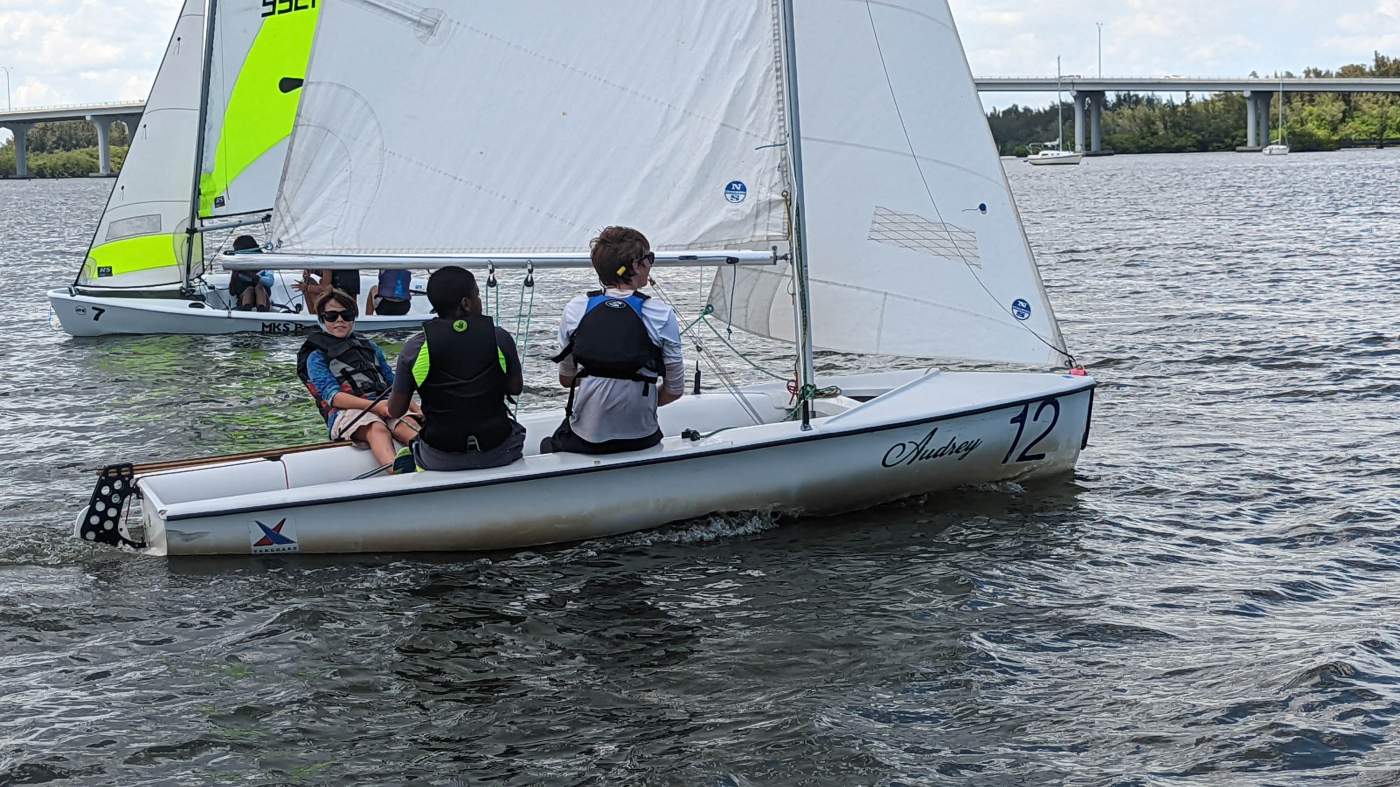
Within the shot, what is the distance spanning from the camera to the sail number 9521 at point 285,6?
15484mm

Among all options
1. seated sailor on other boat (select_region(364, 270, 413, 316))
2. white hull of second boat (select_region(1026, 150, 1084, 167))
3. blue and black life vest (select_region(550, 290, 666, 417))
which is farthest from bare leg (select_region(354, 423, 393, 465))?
white hull of second boat (select_region(1026, 150, 1084, 167))

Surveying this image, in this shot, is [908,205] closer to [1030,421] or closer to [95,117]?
[1030,421]

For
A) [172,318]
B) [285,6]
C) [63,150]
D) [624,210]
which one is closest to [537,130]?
[624,210]

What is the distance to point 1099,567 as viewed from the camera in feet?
26.5

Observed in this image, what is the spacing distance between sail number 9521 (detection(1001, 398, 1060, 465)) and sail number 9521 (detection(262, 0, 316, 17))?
375 inches

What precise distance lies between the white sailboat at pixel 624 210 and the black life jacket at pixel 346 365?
0.41 metres

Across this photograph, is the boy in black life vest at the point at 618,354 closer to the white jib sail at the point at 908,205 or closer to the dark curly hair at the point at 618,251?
the dark curly hair at the point at 618,251

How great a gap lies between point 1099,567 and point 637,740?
3335 mm

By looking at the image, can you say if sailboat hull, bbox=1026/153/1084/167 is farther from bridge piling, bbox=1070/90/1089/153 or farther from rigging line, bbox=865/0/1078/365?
rigging line, bbox=865/0/1078/365

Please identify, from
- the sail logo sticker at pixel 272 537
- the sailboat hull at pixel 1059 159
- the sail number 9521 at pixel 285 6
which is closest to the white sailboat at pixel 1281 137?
the sailboat hull at pixel 1059 159

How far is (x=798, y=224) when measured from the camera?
8.41m

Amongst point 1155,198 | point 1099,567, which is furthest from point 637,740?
point 1155,198

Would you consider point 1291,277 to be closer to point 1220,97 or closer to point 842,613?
point 842,613

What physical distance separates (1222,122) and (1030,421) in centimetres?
13199
